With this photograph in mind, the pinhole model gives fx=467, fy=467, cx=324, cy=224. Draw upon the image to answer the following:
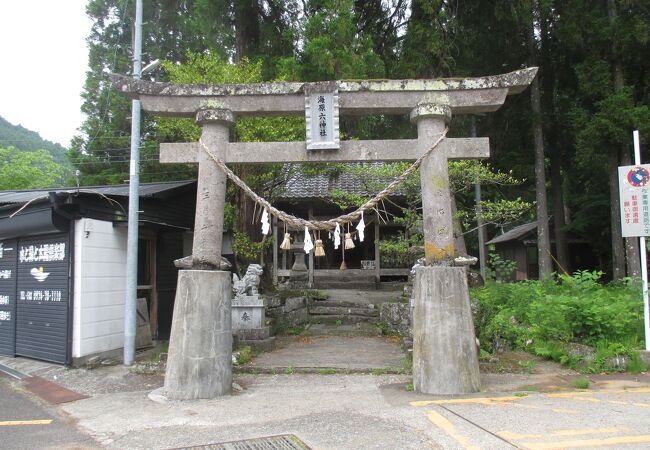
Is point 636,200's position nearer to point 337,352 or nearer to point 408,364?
point 408,364

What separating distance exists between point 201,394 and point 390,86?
510cm

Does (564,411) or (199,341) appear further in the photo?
(199,341)

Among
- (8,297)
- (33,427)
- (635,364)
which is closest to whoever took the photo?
(33,427)

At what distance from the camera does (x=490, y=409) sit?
17.7 ft

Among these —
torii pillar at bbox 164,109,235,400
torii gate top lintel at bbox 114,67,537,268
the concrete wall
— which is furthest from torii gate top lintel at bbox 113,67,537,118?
the concrete wall

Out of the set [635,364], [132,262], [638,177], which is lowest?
[635,364]

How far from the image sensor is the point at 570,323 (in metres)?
7.95

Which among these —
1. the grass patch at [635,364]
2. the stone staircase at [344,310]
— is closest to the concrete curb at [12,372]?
the stone staircase at [344,310]

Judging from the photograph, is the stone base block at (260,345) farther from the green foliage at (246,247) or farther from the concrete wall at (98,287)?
the green foliage at (246,247)

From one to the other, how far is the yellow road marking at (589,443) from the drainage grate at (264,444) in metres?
2.12

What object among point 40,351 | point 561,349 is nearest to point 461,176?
point 561,349

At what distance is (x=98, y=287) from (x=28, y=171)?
25.8 m

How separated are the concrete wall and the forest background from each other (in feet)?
11.4

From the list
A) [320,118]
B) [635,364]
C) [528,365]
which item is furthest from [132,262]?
[635,364]
